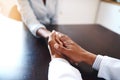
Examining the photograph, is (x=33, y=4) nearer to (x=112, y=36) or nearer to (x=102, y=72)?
(x=112, y=36)

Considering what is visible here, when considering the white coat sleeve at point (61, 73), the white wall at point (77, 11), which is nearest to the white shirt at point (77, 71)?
the white coat sleeve at point (61, 73)

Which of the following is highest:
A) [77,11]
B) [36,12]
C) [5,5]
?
[36,12]

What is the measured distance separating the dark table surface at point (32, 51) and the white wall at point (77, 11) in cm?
178

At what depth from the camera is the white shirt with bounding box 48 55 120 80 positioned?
43 centimetres

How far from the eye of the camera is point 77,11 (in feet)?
9.15

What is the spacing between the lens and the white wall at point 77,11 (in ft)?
8.83

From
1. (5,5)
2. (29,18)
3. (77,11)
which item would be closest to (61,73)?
(29,18)

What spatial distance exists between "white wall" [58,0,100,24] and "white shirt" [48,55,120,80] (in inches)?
85.9

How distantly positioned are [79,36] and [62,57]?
35cm

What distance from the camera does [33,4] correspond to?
118 cm

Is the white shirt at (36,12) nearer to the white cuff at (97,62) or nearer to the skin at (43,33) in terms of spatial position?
the skin at (43,33)

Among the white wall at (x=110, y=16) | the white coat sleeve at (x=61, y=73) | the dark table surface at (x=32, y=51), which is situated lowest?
the white wall at (x=110, y=16)

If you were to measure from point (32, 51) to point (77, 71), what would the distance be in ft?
0.84

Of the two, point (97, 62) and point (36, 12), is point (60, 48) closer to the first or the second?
point (97, 62)
